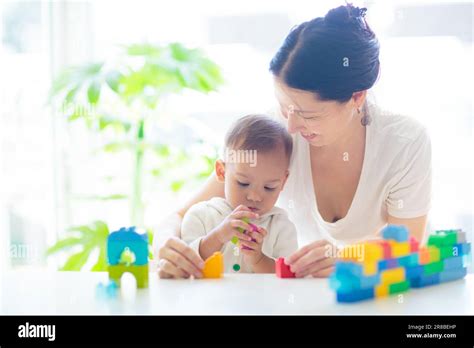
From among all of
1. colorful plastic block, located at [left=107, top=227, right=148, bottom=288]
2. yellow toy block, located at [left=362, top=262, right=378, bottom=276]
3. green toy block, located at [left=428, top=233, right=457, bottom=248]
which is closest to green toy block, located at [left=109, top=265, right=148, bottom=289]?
colorful plastic block, located at [left=107, top=227, right=148, bottom=288]

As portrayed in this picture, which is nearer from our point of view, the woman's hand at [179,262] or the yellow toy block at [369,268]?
the yellow toy block at [369,268]

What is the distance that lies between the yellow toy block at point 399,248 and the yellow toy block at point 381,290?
0.16ft

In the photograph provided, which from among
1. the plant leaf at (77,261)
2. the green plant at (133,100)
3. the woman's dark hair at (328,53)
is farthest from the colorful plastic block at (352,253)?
the plant leaf at (77,261)

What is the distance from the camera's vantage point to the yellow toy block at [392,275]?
3.19 feet

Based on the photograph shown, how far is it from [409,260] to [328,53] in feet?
1.36

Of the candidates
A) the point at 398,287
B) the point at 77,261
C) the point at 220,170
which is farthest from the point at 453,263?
the point at 77,261

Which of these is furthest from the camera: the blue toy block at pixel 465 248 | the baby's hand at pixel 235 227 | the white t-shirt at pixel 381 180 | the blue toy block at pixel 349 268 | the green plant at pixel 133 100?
the green plant at pixel 133 100

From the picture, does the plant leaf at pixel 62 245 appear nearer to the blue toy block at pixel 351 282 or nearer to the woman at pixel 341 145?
the woman at pixel 341 145

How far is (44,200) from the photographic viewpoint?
167 centimetres
